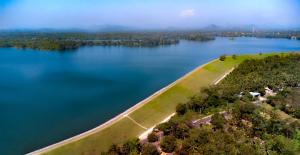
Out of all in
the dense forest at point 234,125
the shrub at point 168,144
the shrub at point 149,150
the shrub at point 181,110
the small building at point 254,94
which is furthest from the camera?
the small building at point 254,94

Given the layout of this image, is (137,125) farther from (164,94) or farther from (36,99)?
(36,99)

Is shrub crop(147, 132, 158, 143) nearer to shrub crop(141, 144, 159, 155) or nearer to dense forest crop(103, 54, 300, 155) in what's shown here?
dense forest crop(103, 54, 300, 155)

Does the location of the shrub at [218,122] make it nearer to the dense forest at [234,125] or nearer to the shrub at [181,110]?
the dense forest at [234,125]

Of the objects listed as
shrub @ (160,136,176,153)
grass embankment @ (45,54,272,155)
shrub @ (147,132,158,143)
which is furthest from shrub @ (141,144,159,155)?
grass embankment @ (45,54,272,155)

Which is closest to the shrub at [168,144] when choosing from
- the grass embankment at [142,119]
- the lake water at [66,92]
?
the grass embankment at [142,119]

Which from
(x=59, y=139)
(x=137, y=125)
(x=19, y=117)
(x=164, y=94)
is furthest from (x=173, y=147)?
(x=19, y=117)
